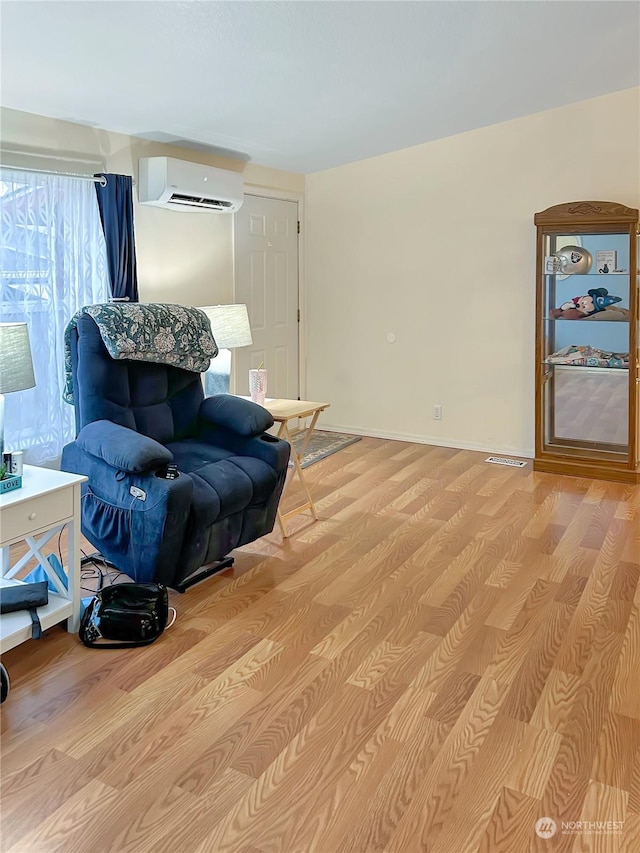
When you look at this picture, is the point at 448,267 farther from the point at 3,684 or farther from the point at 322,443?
the point at 3,684

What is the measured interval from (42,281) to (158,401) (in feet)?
3.16

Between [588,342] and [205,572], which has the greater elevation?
[588,342]

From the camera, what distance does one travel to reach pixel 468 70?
3.98 metres

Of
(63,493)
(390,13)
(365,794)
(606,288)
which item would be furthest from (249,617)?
(606,288)

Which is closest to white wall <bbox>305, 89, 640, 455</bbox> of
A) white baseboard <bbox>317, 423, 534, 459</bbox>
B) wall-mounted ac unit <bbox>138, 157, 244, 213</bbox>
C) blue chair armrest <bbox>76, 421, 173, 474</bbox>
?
white baseboard <bbox>317, 423, 534, 459</bbox>

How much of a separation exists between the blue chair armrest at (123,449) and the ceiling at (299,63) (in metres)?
1.65

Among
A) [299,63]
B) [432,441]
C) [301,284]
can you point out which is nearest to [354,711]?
[299,63]

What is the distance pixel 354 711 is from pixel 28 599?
123 centimetres

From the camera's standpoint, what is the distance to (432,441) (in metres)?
5.77

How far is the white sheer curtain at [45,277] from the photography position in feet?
11.9

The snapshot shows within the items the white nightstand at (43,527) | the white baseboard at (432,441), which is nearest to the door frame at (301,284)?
the white baseboard at (432,441)

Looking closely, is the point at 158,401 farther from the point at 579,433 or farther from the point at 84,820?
the point at 579,433

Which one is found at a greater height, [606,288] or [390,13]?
[390,13]

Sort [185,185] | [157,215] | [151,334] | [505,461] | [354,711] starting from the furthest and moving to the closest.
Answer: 1. [505,461]
2. [157,215]
3. [185,185]
4. [151,334]
5. [354,711]
